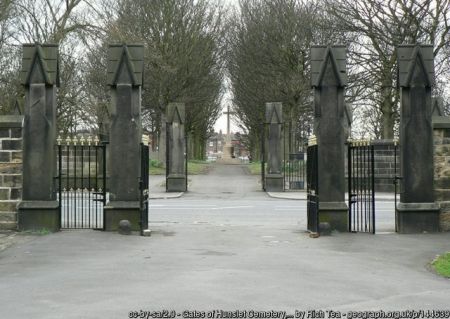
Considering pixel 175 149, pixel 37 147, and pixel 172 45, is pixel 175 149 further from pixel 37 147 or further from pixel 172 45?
pixel 37 147

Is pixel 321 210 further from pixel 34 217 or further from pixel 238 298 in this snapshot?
pixel 238 298

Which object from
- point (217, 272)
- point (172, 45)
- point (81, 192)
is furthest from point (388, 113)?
point (217, 272)

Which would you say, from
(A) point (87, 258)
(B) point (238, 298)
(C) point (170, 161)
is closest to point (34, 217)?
(A) point (87, 258)

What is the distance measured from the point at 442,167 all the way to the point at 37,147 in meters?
8.45

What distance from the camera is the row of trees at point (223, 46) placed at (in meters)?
34.0

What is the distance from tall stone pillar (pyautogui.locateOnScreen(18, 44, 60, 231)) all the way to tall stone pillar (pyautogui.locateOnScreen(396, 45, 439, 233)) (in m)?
7.36

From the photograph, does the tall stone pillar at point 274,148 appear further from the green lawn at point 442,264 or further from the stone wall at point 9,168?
the green lawn at point 442,264

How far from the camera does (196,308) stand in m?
6.55

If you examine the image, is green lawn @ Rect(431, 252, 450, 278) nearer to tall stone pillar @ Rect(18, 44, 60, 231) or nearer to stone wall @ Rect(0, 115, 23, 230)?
tall stone pillar @ Rect(18, 44, 60, 231)

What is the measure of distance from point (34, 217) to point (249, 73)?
117ft

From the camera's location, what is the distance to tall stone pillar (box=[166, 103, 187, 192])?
30.1 meters

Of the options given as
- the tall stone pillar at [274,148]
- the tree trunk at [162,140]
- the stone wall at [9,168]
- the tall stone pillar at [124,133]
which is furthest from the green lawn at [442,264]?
the tree trunk at [162,140]

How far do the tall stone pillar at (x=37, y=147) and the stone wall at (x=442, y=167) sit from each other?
316 inches

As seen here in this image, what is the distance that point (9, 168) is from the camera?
43.2 ft
